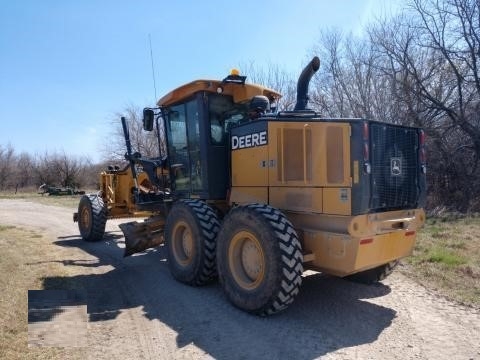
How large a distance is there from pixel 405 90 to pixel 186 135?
10836 mm

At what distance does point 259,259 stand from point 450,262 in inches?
142

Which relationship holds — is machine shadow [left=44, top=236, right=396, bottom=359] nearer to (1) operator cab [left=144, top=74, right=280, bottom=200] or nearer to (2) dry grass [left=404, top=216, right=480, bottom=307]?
(2) dry grass [left=404, top=216, right=480, bottom=307]

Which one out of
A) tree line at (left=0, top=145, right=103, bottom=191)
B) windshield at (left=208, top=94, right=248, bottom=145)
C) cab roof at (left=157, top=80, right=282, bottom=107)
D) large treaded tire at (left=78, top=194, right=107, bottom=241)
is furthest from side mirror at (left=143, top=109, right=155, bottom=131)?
tree line at (left=0, top=145, right=103, bottom=191)

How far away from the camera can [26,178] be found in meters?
52.8

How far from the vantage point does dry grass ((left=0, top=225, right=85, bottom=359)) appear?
3.83 meters

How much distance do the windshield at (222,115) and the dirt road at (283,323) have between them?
7.32 ft

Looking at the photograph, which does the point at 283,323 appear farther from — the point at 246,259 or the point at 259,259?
the point at 246,259

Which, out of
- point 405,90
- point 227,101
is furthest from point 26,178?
point 227,101

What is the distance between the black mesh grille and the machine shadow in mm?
1288

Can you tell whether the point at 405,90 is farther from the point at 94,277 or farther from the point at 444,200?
the point at 94,277

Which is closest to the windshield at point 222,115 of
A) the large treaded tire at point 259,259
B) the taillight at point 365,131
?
the large treaded tire at point 259,259

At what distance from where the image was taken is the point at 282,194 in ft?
17.4

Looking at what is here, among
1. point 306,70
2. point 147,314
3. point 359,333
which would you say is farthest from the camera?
point 306,70

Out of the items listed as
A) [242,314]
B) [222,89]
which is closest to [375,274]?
[242,314]
